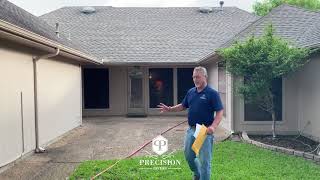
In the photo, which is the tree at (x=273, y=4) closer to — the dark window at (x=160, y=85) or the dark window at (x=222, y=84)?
the dark window at (x=160, y=85)

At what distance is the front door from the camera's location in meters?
17.0

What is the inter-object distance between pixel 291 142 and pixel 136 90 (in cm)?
921

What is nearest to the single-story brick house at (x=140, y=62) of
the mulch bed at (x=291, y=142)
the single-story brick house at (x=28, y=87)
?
the single-story brick house at (x=28, y=87)

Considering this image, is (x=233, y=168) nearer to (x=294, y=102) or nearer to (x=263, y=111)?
(x=263, y=111)

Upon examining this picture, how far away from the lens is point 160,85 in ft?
55.9

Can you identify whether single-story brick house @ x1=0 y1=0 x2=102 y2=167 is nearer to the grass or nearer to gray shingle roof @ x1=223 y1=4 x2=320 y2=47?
the grass

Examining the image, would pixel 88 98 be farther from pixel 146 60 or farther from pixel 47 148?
pixel 47 148

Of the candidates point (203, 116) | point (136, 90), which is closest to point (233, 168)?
point (203, 116)

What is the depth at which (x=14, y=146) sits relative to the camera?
7.11 metres

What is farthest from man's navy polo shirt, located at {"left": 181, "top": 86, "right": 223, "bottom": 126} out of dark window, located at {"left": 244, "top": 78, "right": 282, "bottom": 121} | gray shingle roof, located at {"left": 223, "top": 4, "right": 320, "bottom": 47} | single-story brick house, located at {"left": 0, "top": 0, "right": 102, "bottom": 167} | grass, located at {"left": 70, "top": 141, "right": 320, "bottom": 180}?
dark window, located at {"left": 244, "top": 78, "right": 282, "bottom": 121}

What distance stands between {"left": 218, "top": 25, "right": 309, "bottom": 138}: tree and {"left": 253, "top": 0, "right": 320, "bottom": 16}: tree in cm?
2828

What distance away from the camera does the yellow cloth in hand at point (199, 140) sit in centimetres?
467

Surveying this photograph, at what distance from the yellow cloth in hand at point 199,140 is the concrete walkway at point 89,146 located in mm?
2380

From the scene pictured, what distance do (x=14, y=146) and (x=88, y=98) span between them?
960 cm
